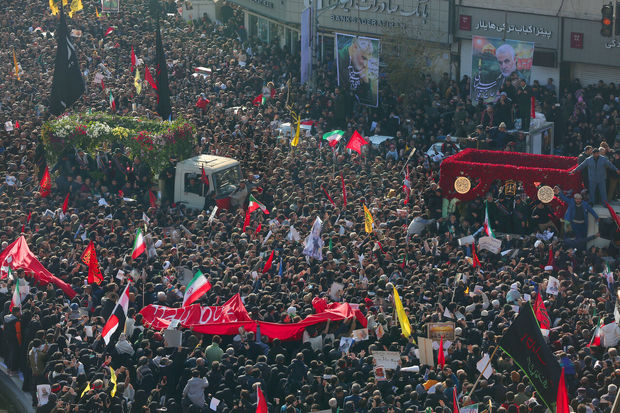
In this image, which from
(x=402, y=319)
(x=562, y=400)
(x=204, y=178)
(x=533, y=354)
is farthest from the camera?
(x=204, y=178)

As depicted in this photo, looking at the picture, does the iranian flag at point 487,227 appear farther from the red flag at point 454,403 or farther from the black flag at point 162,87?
the black flag at point 162,87

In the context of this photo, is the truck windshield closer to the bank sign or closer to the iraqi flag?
the iraqi flag

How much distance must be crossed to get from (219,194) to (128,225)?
307 cm

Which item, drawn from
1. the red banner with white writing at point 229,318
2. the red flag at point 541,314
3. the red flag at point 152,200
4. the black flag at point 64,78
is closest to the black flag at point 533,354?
the red flag at point 541,314

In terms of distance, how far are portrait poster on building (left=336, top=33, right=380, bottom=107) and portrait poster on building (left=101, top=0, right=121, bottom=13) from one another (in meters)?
12.8

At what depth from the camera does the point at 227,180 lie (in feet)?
100

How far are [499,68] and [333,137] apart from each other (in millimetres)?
6530

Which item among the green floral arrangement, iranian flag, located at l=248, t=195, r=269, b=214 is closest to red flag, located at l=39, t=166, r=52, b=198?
the green floral arrangement

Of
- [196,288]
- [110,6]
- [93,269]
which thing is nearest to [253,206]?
[93,269]

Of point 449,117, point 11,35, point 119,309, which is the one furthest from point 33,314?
point 11,35

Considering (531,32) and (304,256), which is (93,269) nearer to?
(304,256)

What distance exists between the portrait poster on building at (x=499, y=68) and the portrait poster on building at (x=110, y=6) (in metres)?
16.4

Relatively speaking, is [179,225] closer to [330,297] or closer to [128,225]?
[128,225]

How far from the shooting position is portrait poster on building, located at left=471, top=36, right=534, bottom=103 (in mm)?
37188
